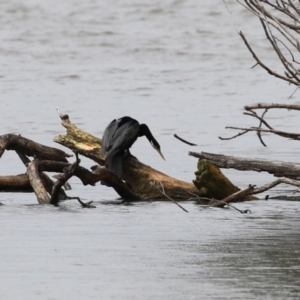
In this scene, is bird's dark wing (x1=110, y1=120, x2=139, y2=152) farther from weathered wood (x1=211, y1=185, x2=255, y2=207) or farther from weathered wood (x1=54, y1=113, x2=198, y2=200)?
weathered wood (x1=211, y1=185, x2=255, y2=207)

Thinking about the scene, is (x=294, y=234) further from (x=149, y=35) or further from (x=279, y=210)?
(x=149, y=35)

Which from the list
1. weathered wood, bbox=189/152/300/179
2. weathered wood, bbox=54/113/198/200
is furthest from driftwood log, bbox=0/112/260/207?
weathered wood, bbox=189/152/300/179

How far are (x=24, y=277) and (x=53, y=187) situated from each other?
2655mm

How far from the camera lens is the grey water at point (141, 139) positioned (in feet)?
19.9

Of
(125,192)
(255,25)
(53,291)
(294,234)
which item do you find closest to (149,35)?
(255,25)

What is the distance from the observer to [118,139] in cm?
899

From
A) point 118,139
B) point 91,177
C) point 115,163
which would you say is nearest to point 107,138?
point 118,139

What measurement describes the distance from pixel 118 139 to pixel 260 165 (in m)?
1.21

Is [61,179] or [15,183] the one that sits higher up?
[61,179]

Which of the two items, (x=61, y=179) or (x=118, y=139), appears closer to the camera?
(x=61, y=179)

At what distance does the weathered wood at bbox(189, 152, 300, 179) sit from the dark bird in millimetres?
626

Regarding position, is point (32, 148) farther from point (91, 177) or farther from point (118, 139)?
point (118, 139)

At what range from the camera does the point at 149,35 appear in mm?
24219

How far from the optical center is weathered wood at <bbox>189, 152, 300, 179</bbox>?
8.36 m
